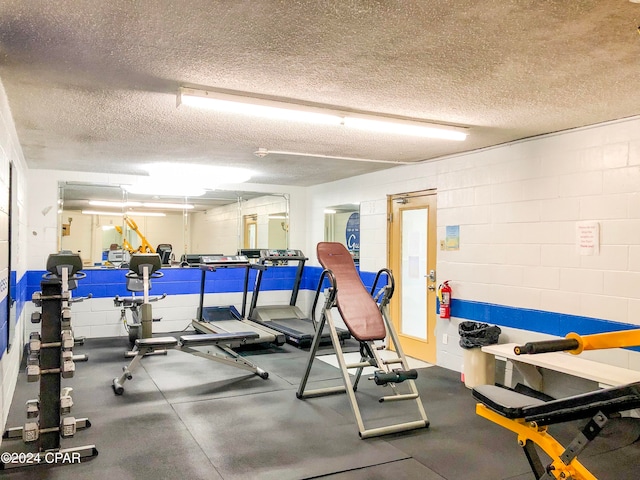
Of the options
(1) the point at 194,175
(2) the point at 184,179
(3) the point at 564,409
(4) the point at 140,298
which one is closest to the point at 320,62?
(3) the point at 564,409

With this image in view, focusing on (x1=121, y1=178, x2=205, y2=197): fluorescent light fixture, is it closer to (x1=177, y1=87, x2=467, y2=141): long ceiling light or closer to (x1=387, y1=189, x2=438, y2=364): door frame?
(x1=387, y1=189, x2=438, y2=364): door frame

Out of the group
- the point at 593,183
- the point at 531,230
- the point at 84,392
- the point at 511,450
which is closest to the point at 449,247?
the point at 531,230

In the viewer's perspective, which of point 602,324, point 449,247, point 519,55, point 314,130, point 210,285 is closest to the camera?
point 519,55

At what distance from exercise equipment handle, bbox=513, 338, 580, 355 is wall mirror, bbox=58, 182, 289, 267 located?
6.42m

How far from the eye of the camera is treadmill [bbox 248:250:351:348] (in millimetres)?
6715

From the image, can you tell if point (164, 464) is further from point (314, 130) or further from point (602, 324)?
point (602, 324)

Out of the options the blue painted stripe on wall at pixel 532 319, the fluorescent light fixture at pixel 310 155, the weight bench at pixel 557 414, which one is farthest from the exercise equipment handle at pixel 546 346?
the fluorescent light fixture at pixel 310 155

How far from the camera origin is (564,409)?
1.98 m

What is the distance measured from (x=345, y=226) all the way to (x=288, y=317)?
1780mm

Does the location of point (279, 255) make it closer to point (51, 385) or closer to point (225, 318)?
point (225, 318)

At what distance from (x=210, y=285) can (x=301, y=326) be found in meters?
1.95

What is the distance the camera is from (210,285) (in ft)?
27.0

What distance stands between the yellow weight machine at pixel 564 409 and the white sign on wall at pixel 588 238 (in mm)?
2349

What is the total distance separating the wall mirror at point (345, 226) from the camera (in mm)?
7715
